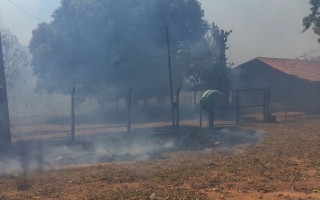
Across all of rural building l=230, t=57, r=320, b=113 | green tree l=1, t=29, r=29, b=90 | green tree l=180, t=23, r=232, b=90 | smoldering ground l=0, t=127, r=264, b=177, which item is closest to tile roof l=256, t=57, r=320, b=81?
rural building l=230, t=57, r=320, b=113

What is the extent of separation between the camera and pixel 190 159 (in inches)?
402

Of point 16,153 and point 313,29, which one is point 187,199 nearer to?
point 16,153

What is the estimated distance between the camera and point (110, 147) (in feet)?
40.2

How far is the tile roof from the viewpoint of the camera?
2806 cm

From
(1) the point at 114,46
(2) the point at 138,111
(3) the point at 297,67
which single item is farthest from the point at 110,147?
(3) the point at 297,67

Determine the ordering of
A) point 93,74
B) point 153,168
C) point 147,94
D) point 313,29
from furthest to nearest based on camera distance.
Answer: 1. point 313,29
2. point 147,94
3. point 93,74
4. point 153,168

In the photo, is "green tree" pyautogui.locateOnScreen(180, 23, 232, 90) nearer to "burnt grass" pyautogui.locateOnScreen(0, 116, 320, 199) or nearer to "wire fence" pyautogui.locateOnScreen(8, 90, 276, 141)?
"wire fence" pyautogui.locateOnScreen(8, 90, 276, 141)

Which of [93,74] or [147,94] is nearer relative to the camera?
[93,74]

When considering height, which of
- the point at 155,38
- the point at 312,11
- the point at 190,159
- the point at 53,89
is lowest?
the point at 190,159

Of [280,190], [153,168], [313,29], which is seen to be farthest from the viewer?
[313,29]

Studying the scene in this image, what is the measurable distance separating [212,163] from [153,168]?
1.76 meters

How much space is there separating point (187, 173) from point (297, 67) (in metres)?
26.3

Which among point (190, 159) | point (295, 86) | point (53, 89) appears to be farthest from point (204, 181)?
point (295, 86)

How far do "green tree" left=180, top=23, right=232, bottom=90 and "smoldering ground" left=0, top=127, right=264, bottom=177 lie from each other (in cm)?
996
